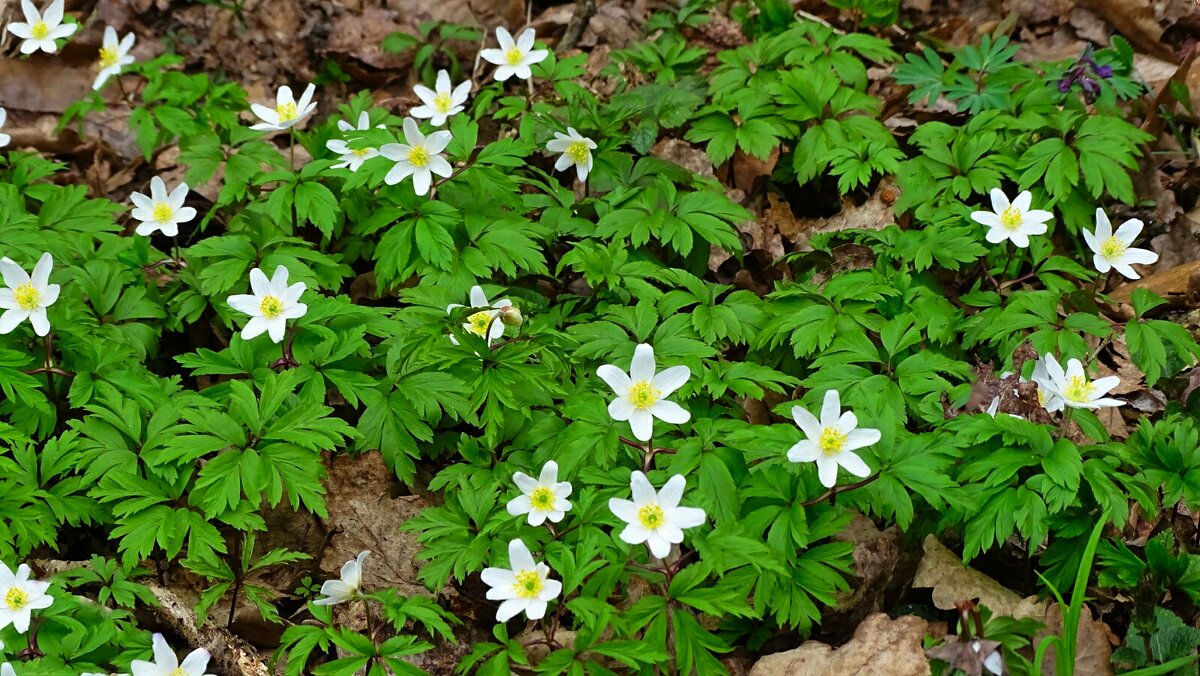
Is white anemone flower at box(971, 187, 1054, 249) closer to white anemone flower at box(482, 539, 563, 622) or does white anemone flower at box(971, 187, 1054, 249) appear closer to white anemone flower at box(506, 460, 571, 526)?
white anemone flower at box(506, 460, 571, 526)

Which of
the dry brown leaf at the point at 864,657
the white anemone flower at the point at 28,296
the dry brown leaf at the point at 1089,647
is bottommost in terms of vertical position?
the white anemone flower at the point at 28,296

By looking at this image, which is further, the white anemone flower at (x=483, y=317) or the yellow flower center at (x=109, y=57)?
the yellow flower center at (x=109, y=57)

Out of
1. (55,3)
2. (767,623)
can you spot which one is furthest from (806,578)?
(55,3)

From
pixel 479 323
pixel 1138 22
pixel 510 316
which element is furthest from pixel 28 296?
pixel 1138 22

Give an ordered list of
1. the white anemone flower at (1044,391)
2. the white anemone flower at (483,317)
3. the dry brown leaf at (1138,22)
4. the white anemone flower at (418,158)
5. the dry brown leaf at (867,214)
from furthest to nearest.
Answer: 1. the dry brown leaf at (1138,22)
2. the dry brown leaf at (867,214)
3. the white anemone flower at (418,158)
4. the white anemone flower at (483,317)
5. the white anemone flower at (1044,391)

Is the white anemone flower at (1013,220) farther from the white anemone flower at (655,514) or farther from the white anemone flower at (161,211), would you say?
the white anemone flower at (161,211)

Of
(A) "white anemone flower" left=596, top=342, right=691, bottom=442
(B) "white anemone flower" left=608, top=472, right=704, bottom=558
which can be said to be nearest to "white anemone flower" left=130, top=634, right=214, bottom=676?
(B) "white anemone flower" left=608, top=472, right=704, bottom=558

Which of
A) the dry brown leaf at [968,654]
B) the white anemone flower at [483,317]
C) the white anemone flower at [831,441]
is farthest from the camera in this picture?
the white anemone flower at [483,317]

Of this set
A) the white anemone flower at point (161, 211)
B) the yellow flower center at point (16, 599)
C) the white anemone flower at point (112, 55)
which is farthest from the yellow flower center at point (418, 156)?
the white anemone flower at point (112, 55)
